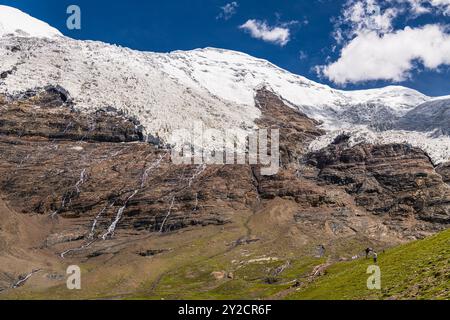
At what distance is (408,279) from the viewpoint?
75.1 metres

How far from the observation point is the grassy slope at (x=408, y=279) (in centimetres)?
6325

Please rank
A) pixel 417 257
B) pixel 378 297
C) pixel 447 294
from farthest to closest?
pixel 417 257 → pixel 378 297 → pixel 447 294

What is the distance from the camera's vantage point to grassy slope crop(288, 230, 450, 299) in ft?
208
